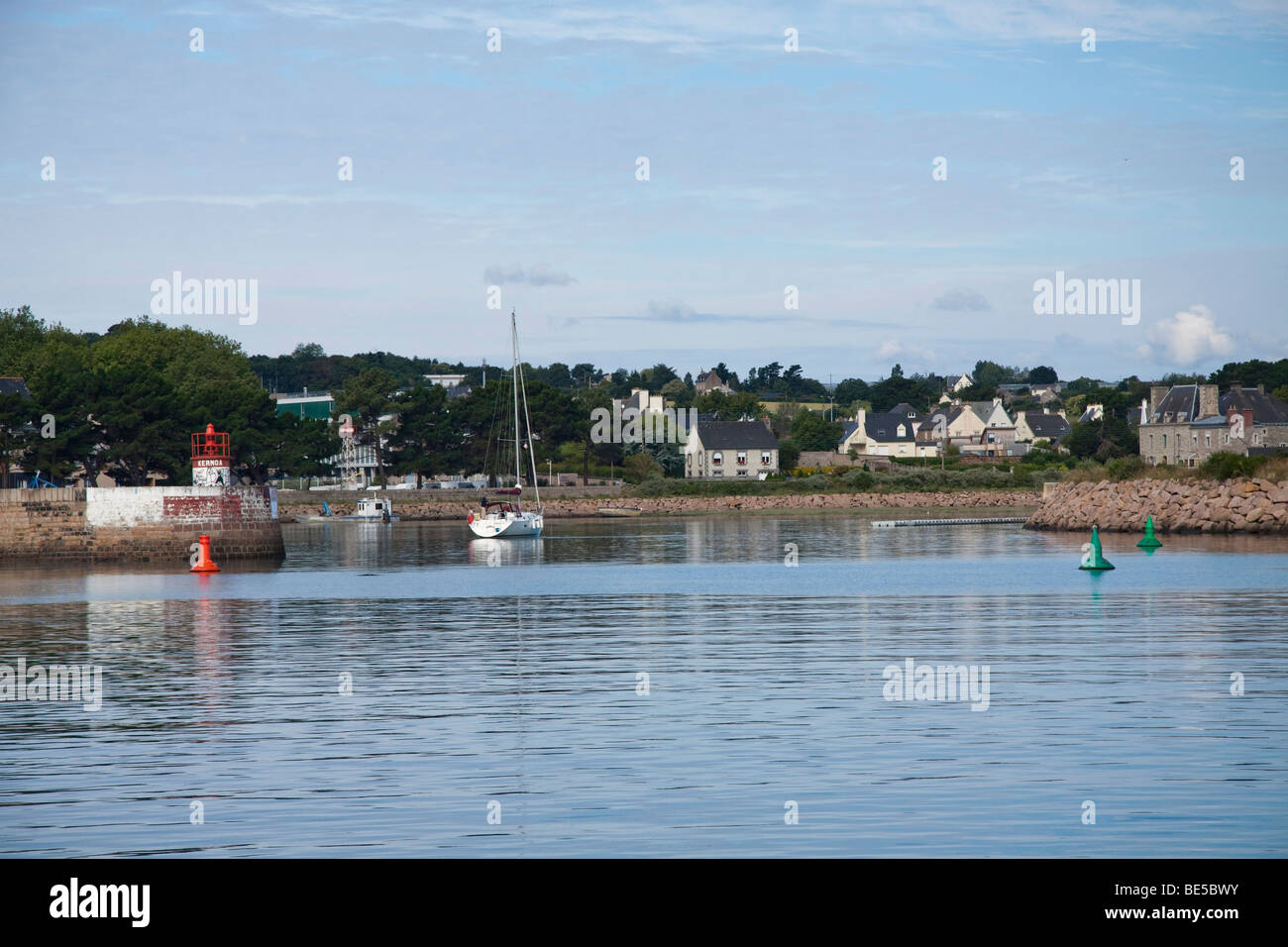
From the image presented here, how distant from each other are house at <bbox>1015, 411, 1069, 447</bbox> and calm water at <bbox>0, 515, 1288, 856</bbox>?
138m

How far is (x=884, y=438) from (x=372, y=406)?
235ft

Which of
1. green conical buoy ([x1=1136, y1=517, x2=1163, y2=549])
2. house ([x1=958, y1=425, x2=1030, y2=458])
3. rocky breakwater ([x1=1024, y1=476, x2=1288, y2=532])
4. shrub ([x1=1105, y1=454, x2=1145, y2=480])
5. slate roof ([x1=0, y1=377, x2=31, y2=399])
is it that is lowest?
green conical buoy ([x1=1136, y1=517, x2=1163, y2=549])

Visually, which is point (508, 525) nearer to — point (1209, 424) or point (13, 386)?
point (13, 386)

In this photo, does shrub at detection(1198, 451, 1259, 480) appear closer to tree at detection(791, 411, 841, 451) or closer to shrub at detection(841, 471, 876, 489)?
shrub at detection(841, 471, 876, 489)

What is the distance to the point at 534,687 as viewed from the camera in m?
21.5

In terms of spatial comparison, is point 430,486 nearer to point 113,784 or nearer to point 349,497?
point 349,497

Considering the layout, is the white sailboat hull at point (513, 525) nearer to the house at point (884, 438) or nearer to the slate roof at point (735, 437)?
the slate roof at point (735, 437)

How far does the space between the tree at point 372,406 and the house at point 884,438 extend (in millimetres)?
63490

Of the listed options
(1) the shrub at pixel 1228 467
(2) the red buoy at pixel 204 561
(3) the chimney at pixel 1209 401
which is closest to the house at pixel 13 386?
(2) the red buoy at pixel 204 561

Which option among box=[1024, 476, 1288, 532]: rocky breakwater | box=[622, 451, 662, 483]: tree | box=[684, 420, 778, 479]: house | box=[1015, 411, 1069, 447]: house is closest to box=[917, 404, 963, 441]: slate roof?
box=[1015, 411, 1069, 447]: house

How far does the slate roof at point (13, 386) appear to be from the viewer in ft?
325

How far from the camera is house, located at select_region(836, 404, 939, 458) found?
169125 millimetres

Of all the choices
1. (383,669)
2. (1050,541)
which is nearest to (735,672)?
(383,669)
